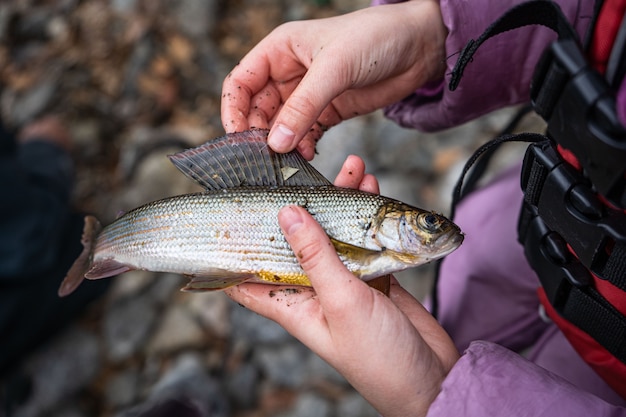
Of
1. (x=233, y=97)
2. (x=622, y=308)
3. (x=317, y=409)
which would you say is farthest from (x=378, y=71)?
(x=317, y=409)

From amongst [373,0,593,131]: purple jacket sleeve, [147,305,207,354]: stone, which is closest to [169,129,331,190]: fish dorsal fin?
[373,0,593,131]: purple jacket sleeve

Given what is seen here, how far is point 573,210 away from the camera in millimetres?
1979

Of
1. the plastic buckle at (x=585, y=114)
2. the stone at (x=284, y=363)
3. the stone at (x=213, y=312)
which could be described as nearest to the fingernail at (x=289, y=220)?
the plastic buckle at (x=585, y=114)

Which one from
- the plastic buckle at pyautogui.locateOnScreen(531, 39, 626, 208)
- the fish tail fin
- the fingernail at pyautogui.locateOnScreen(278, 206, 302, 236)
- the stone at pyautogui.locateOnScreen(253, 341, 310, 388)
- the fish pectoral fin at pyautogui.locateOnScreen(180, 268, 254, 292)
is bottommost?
the stone at pyautogui.locateOnScreen(253, 341, 310, 388)

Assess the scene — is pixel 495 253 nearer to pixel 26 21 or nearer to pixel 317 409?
pixel 317 409

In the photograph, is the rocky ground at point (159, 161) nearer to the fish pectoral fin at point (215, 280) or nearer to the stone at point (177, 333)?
the stone at point (177, 333)

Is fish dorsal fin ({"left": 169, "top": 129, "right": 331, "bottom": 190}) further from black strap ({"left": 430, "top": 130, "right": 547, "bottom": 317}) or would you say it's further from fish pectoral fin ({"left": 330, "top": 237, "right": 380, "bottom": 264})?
black strap ({"left": 430, "top": 130, "right": 547, "bottom": 317})

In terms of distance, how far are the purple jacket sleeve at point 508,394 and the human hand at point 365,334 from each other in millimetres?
113

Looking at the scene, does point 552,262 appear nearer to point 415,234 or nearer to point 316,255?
point 415,234

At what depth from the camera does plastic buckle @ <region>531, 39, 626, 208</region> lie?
1.66m

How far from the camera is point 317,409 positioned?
429cm

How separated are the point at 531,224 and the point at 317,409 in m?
2.62

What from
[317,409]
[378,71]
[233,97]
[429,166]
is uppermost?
[378,71]

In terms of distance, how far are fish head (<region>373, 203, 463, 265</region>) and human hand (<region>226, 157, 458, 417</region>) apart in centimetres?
33
